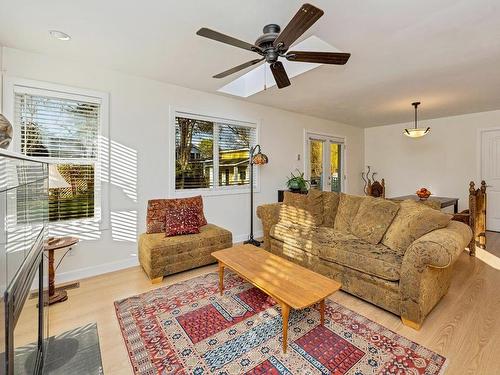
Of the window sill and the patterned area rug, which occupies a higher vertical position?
the window sill

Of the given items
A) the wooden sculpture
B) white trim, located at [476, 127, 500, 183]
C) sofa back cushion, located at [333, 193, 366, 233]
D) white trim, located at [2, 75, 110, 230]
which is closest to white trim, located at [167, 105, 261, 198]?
white trim, located at [2, 75, 110, 230]

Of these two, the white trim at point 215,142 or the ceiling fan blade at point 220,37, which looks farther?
the white trim at point 215,142

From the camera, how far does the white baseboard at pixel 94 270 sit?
9.22 feet

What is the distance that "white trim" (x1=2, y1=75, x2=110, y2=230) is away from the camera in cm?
250

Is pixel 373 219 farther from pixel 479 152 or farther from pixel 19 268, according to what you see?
pixel 479 152

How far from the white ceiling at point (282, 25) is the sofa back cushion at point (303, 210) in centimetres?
163

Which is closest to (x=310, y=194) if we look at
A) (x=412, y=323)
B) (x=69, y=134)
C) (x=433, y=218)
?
(x=433, y=218)

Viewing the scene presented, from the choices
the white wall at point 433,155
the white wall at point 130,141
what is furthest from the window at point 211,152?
the white wall at point 433,155

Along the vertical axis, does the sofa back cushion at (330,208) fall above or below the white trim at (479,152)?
below

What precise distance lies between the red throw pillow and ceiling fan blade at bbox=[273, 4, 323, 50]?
224cm

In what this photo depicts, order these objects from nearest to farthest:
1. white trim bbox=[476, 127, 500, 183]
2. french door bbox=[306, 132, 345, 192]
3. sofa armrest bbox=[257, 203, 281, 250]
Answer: sofa armrest bbox=[257, 203, 281, 250], white trim bbox=[476, 127, 500, 183], french door bbox=[306, 132, 345, 192]

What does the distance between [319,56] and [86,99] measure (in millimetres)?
2678

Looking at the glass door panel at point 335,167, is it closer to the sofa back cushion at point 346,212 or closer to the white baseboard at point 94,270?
the sofa back cushion at point 346,212

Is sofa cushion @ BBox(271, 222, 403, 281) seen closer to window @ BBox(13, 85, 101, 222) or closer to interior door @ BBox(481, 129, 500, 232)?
window @ BBox(13, 85, 101, 222)
